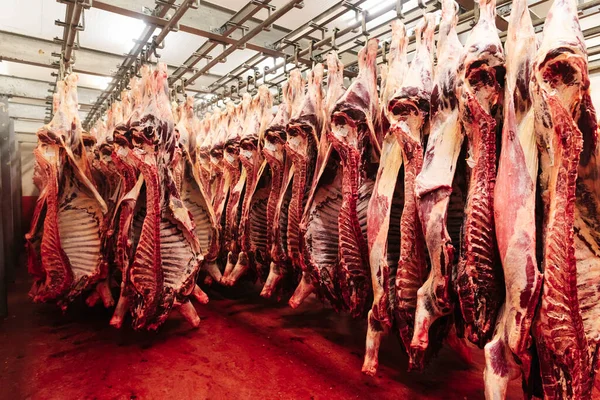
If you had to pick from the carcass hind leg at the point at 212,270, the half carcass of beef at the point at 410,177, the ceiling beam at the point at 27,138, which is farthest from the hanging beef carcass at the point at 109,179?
the ceiling beam at the point at 27,138

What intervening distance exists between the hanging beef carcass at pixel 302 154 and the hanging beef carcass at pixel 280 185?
0.12m

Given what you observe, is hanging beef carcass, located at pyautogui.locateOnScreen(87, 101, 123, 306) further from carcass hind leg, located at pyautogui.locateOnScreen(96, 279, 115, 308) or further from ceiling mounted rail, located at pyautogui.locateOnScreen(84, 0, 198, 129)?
ceiling mounted rail, located at pyautogui.locateOnScreen(84, 0, 198, 129)

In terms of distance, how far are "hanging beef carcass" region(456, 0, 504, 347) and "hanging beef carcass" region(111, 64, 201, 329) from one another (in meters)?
1.91

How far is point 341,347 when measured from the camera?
2871 millimetres

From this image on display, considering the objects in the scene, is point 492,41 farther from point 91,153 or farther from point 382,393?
point 91,153

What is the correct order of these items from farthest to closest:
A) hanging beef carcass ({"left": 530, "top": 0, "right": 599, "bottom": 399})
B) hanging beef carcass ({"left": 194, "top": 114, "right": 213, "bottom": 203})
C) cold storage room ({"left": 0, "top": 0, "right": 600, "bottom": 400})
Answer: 1. hanging beef carcass ({"left": 194, "top": 114, "right": 213, "bottom": 203})
2. cold storage room ({"left": 0, "top": 0, "right": 600, "bottom": 400})
3. hanging beef carcass ({"left": 530, "top": 0, "right": 599, "bottom": 399})

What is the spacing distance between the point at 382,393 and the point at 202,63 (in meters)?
5.55

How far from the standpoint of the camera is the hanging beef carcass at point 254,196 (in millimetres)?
3406

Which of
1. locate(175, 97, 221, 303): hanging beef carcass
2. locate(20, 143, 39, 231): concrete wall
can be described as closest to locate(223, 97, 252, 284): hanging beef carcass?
locate(175, 97, 221, 303): hanging beef carcass

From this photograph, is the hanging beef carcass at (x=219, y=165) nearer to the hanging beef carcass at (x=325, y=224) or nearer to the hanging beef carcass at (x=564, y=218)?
the hanging beef carcass at (x=325, y=224)

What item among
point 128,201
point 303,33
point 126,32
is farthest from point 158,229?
point 126,32

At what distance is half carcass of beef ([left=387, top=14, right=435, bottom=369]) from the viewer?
1.99m

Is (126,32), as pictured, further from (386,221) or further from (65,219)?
(386,221)

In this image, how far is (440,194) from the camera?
1819mm
